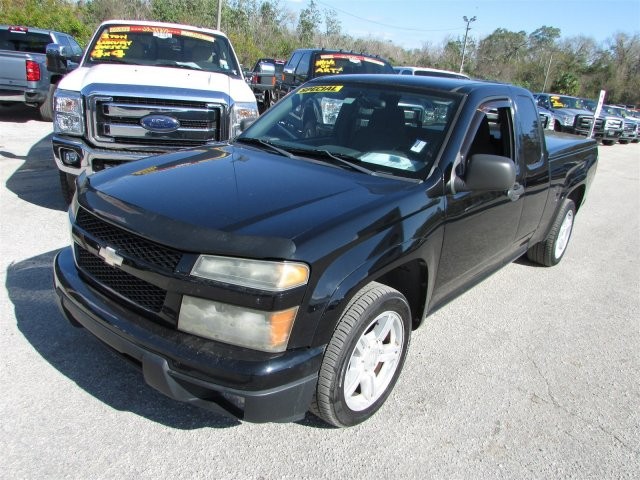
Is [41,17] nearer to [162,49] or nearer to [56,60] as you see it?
[56,60]

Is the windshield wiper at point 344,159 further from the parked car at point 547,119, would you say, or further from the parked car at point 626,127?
the parked car at point 626,127

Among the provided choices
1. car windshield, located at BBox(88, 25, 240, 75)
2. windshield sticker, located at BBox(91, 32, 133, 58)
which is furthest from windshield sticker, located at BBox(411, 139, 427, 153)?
windshield sticker, located at BBox(91, 32, 133, 58)

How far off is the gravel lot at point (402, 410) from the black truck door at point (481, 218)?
0.54m

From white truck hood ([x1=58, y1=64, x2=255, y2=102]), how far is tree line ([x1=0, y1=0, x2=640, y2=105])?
20.6 meters

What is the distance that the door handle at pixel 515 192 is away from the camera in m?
3.50

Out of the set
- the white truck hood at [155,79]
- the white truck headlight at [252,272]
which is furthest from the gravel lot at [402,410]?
the white truck hood at [155,79]

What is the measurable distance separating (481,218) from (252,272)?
5.90 ft

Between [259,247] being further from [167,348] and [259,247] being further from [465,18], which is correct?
[465,18]

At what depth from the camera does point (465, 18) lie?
182 ft

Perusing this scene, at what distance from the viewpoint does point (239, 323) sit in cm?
205

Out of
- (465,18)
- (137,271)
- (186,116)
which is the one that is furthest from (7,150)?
(465,18)

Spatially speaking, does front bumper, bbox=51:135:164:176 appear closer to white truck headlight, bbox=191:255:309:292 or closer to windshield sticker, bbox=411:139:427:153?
windshield sticker, bbox=411:139:427:153

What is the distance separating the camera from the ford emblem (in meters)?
4.88

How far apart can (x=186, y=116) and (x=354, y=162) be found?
2.62 m
